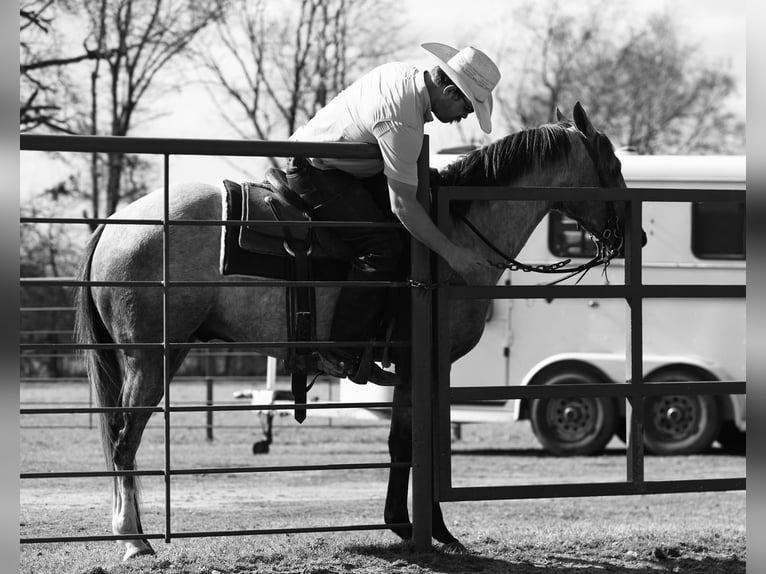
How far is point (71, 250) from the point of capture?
17750 millimetres

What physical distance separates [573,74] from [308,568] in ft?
74.6

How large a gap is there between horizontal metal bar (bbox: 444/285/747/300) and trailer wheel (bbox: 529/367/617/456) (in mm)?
6028

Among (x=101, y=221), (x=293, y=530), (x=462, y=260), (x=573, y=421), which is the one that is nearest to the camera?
(x=101, y=221)

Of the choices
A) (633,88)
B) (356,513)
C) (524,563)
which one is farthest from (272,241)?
(633,88)

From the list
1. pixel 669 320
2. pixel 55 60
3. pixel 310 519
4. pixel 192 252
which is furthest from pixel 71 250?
pixel 192 252

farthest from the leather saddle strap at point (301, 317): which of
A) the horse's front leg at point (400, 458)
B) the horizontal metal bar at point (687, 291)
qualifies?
the horizontal metal bar at point (687, 291)

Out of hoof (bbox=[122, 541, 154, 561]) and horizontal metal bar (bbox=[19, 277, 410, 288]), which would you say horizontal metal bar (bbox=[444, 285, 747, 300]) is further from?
hoof (bbox=[122, 541, 154, 561])

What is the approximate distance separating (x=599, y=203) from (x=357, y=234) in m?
1.23

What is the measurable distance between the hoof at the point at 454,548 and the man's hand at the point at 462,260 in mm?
1231

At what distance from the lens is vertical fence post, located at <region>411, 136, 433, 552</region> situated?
13.8 ft

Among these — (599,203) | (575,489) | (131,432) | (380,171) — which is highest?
(380,171)

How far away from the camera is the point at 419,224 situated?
4070 millimetres

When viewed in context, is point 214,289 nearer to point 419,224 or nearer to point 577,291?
point 419,224

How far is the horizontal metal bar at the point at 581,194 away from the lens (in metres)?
4.29
